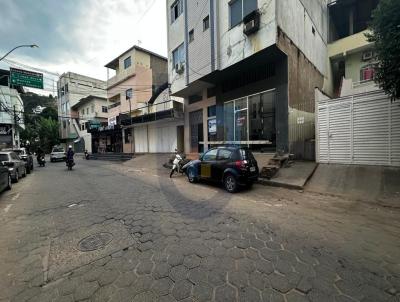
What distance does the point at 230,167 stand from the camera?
772cm

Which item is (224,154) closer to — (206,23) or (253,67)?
(253,67)

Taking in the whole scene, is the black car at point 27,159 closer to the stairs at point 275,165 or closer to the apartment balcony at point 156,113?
the apartment balcony at point 156,113

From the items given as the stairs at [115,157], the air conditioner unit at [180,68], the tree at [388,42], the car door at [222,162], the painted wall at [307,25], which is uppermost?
the painted wall at [307,25]

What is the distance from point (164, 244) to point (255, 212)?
2.61 meters

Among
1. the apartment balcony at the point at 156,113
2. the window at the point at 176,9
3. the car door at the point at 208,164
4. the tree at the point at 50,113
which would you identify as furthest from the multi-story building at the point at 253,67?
the tree at the point at 50,113

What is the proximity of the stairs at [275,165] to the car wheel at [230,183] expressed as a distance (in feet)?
7.06

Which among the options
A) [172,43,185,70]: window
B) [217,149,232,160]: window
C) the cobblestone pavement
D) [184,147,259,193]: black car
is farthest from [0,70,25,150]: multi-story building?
[217,149,232,160]: window

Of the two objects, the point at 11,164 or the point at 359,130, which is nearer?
the point at 359,130

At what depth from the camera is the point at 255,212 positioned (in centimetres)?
536

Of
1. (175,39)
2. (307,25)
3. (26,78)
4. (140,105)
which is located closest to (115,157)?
(140,105)

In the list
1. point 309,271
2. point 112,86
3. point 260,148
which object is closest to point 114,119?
point 112,86

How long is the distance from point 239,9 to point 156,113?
1146 cm

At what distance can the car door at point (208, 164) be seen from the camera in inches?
339

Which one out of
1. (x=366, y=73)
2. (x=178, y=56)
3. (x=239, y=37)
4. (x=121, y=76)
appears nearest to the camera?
(x=239, y=37)
